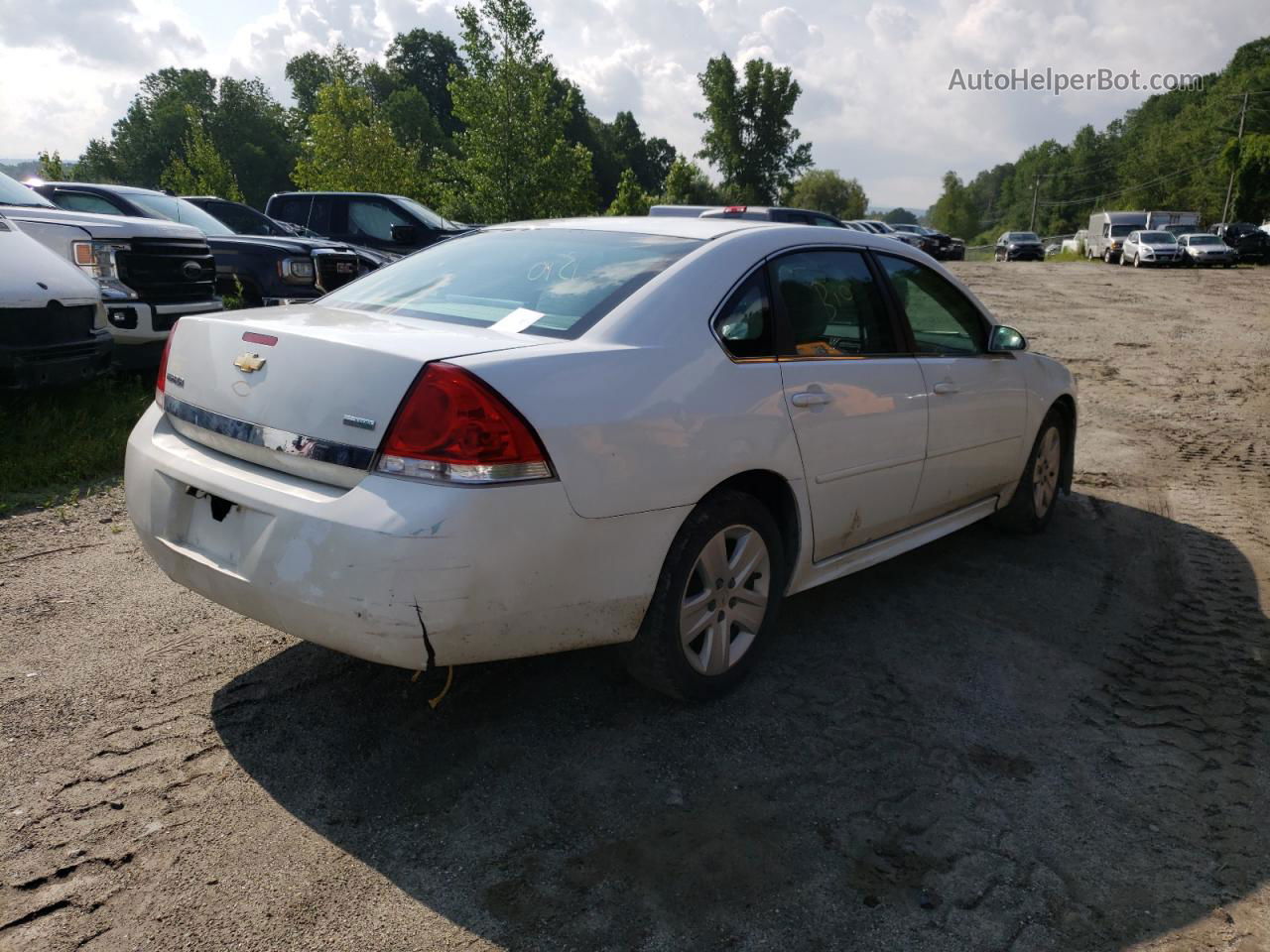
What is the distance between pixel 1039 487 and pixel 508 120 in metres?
22.1

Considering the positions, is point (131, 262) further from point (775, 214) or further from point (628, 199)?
point (628, 199)

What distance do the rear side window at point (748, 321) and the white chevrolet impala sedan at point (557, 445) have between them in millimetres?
12

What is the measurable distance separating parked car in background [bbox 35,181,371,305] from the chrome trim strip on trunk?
25.5 feet

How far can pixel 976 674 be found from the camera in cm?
387

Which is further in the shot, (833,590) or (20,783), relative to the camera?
(833,590)

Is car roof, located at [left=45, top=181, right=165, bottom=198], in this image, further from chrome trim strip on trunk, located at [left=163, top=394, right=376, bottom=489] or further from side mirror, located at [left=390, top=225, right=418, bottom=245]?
chrome trim strip on trunk, located at [left=163, top=394, right=376, bottom=489]

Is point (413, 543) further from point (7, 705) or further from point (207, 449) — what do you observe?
point (7, 705)

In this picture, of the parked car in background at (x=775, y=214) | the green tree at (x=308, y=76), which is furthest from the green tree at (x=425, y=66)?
the parked car in background at (x=775, y=214)

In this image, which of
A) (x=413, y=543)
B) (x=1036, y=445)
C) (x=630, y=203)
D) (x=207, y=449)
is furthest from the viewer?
(x=630, y=203)

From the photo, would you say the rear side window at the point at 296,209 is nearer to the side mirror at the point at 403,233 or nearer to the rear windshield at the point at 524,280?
the side mirror at the point at 403,233

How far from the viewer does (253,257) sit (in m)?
10.9

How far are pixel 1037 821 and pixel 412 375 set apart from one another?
2178 millimetres

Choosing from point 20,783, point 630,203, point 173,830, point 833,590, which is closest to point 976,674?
point 833,590

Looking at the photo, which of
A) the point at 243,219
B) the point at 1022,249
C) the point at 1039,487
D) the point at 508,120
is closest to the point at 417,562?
the point at 1039,487
